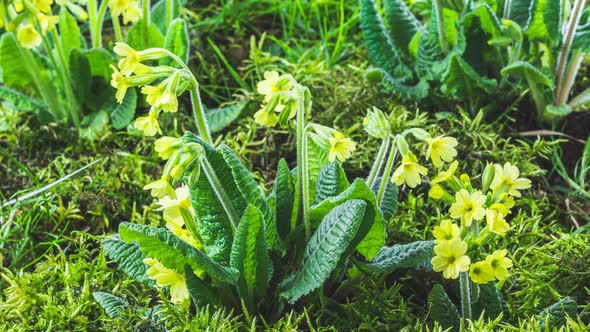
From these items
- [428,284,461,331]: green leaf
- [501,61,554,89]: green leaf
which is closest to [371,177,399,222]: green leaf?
[428,284,461,331]: green leaf

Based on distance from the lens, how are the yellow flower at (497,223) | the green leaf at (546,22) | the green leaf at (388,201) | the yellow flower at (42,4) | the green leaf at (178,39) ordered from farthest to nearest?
the green leaf at (178,39) → the green leaf at (546,22) → the yellow flower at (42,4) → the green leaf at (388,201) → the yellow flower at (497,223)

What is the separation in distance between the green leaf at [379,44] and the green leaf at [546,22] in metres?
0.40

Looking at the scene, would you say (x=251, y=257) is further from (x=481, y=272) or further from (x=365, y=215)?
(x=481, y=272)

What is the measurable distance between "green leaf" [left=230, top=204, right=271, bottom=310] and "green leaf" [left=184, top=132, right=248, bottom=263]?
0.24ft

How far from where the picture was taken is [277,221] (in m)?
1.70

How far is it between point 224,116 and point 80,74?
471mm

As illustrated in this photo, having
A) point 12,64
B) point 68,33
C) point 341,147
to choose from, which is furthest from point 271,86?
point 12,64

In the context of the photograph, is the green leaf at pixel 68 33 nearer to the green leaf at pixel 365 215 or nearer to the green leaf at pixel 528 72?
the green leaf at pixel 365 215

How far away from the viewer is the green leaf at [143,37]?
226cm

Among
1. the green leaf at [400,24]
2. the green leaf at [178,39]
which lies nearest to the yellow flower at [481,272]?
the green leaf at [400,24]

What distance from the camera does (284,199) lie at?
1.68 meters

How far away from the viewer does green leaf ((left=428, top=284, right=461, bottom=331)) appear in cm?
154

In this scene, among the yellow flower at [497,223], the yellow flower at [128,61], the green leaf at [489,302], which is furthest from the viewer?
the green leaf at [489,302]

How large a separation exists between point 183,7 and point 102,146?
28.6 inches
